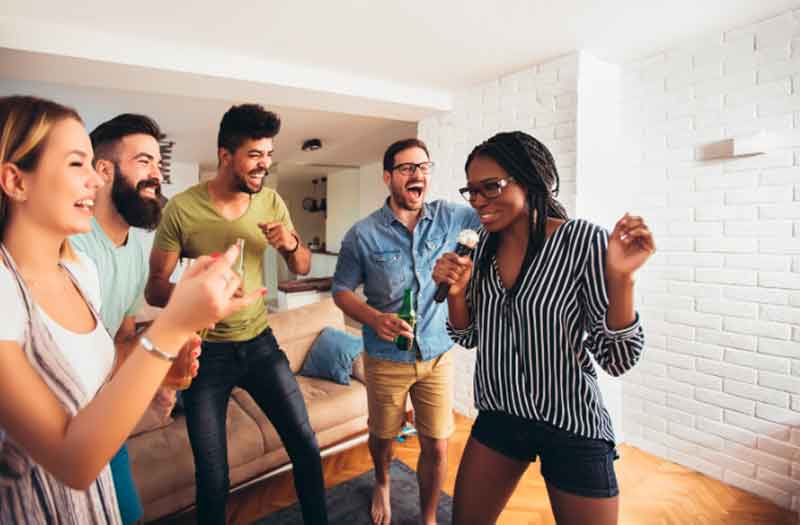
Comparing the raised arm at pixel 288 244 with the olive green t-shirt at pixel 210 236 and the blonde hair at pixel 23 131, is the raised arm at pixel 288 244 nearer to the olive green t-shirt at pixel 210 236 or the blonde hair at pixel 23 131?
the olive green t-shirt at pixel 210 236

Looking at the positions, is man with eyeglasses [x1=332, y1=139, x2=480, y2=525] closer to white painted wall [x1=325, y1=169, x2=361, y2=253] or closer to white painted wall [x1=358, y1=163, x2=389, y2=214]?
white painted wall [x1=358, y1=163, x2=389, y2=214]

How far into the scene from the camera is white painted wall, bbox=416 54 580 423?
2877mm

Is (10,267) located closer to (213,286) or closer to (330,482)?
(213,286)

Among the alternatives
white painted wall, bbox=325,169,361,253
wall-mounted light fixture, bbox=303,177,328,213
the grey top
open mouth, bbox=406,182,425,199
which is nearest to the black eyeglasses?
open mouth, bbox=406,182,425,199

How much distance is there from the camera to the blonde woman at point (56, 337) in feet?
2.14

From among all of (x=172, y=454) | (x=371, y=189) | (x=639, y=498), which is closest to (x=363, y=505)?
(x=172, y=454)

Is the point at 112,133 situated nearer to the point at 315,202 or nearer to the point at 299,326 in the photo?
the point at 299,326

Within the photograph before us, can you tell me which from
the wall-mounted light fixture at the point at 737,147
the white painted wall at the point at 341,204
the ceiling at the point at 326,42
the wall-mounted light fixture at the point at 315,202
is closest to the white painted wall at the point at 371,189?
the white painted wall at the point at 341,204

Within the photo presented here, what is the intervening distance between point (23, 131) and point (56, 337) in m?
0.35

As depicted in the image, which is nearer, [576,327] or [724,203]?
[576,327]

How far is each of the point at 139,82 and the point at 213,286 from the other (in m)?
2.74

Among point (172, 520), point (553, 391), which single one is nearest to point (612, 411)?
point (553, 391)

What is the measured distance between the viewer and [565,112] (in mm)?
2887

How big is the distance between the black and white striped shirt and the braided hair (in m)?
0.05
